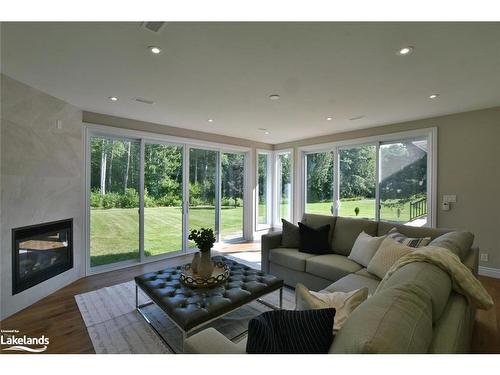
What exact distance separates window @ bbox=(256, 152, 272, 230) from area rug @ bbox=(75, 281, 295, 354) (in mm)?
3350

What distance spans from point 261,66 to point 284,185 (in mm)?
4284

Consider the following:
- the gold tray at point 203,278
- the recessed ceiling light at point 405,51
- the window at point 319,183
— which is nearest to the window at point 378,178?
the window at point 319,183

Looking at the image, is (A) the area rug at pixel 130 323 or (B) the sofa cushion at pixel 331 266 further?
(B) the sofa cushion at pixel 331 266

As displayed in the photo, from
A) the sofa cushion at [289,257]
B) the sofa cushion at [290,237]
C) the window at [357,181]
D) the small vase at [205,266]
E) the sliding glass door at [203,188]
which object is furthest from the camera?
the sliding glass door at [203,188]

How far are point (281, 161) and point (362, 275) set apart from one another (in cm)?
429

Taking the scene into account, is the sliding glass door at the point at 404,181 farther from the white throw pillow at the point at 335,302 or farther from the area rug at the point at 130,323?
the white throw pillow at the point at 335,302

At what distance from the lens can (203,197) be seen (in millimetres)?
4984

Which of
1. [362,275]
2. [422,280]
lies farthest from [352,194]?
[422,280]

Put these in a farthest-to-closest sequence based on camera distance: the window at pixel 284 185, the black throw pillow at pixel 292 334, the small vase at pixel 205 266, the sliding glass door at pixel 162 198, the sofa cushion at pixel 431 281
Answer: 1. the window at pixel 284 185
2. the sliding glass door at pixel 162 198
3. the small vase at pixel 205 266
4. the sofa cushion at pixel 431 281
5. the black throw pillow at pixel 292 334

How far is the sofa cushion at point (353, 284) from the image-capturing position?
2.12 metres

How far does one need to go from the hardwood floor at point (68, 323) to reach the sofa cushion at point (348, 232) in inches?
49.4

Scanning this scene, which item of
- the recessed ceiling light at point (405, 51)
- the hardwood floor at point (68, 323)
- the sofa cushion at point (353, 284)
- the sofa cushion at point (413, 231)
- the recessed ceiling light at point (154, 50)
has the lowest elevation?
the hardwood floor at point (68, 323)
